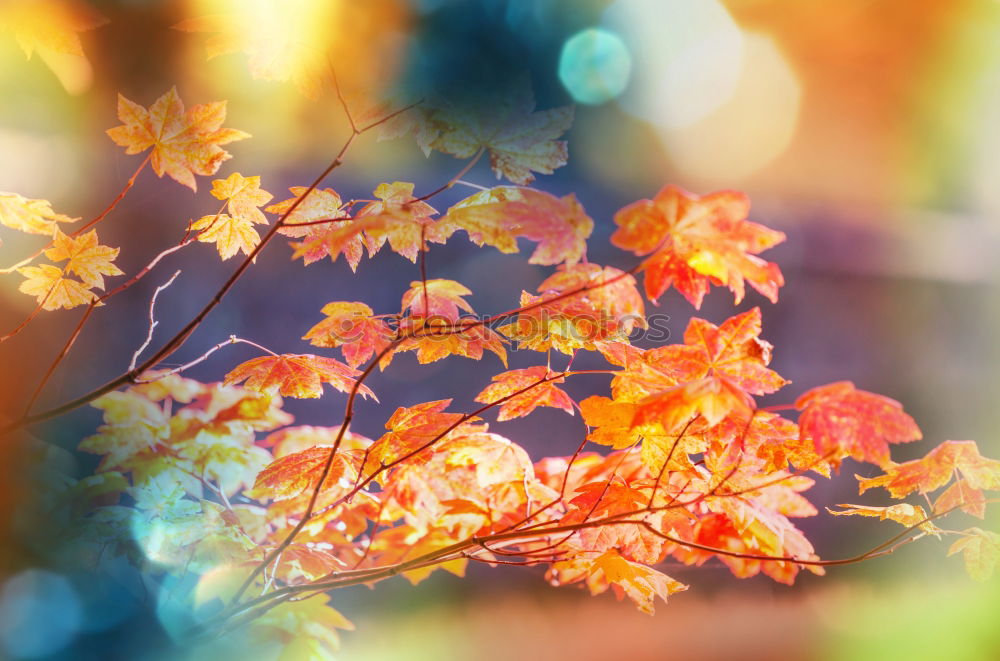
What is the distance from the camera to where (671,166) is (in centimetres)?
206

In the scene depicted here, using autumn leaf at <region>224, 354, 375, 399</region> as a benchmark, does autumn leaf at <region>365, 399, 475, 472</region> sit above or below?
below

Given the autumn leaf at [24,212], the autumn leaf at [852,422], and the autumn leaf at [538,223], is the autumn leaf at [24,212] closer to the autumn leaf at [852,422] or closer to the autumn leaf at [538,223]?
the autumn leaf at [538,223]

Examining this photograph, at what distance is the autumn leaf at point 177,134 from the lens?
2.85 feet

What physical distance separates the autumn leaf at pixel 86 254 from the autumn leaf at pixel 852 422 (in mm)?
1046

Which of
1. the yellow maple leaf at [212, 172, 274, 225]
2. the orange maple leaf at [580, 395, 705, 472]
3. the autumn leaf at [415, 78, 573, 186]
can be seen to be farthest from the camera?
the yellow maple leaf at [212, 172, 274, 225]

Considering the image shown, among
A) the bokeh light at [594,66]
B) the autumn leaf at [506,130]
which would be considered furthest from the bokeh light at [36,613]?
the bokeh light at [594,66]

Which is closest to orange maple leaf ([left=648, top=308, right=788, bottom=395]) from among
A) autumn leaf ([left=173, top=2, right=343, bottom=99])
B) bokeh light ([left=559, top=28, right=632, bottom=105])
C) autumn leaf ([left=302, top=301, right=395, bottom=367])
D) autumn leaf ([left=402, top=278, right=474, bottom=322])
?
autumn leaf ([left=402, top=278, right=474, bottom=322])

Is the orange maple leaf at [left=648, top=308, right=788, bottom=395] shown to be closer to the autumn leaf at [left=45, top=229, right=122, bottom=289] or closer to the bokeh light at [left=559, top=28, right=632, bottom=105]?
the autumn leaf at [left=45, top=229, right=122, bottom=289]

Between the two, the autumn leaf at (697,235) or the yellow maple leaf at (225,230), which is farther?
the yellow maple leaf at (225,230)

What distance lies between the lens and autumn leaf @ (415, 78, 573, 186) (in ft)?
2.42

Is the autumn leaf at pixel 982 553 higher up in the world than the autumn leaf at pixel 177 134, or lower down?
lower down

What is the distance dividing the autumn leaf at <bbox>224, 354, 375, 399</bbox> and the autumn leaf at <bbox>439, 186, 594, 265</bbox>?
13.4 inches

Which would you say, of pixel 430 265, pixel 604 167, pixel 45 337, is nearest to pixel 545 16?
pixel 604 167

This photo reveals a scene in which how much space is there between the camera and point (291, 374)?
902 millimetres
